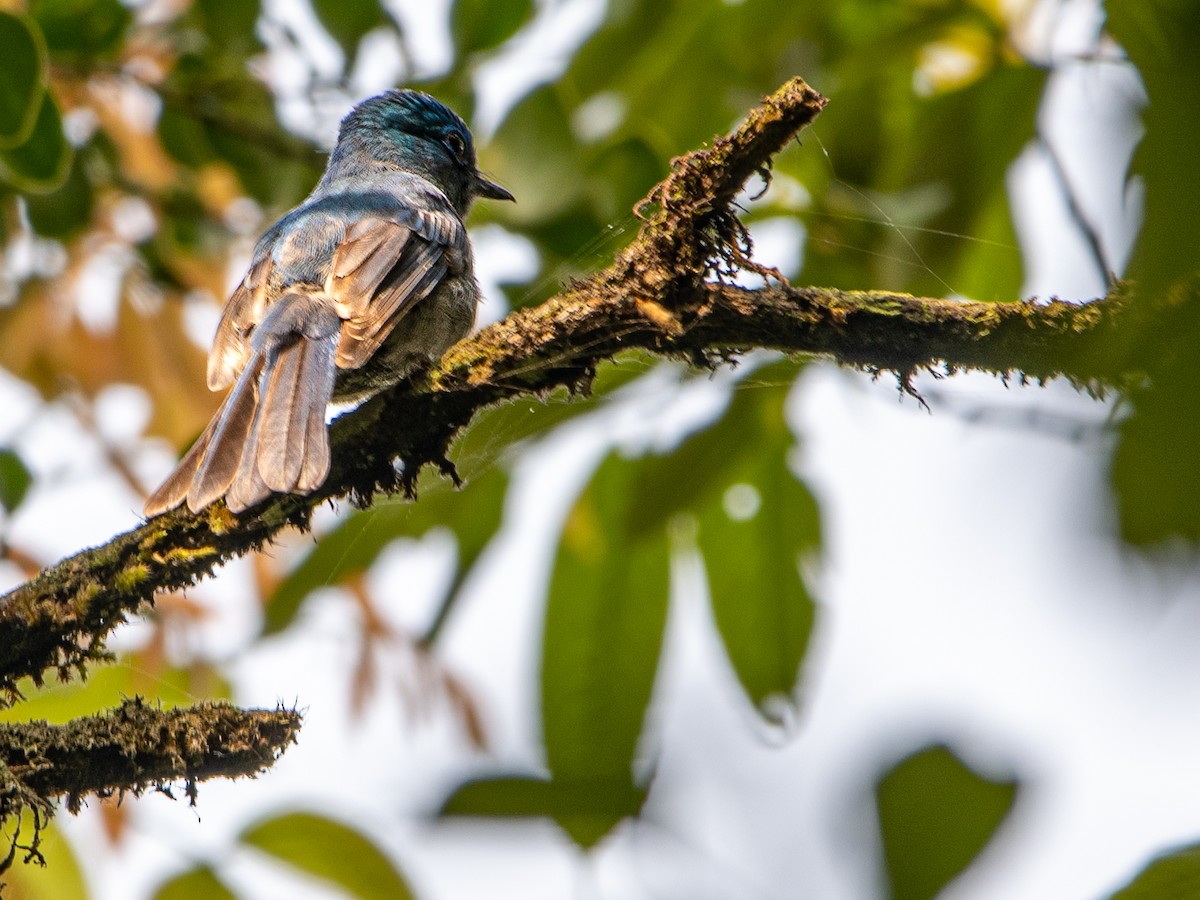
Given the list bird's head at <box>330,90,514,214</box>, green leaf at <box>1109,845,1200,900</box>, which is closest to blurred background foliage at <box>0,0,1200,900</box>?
bird's head at <box>330,90,514,214</box>

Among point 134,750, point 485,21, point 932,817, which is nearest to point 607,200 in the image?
point 485,21

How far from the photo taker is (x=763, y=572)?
3.16 meters

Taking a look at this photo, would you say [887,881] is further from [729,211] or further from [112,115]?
[112,115]

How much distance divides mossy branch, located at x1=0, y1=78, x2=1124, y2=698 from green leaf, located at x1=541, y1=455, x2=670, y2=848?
0.76 metres

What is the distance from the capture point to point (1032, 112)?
3.02 m

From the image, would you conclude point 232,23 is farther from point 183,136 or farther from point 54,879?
point 54,879

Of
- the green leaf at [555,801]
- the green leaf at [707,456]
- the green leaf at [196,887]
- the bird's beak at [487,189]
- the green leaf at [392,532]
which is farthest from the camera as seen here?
the bird's beak at [487,189]

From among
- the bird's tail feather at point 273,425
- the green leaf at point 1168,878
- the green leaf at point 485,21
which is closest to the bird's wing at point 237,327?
the bird's tail feather at point 273,425

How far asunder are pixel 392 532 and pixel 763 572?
99 cm

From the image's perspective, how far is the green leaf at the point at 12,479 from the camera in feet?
10.6

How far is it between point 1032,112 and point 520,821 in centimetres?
230

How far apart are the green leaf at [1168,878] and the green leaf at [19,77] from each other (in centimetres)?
252

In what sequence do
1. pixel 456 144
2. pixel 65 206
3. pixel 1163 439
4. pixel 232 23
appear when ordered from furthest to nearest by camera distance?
pixel 456 144 < pixel 65 206 < pixel 232 23 < pixel 1163 439

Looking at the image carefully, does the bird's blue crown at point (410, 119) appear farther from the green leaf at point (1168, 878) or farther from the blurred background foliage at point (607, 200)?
the green leaf at point (1168, 878)
